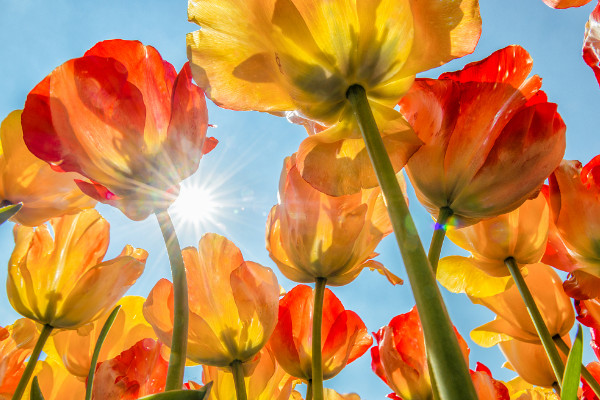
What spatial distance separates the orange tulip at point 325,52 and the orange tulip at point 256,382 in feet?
1.29

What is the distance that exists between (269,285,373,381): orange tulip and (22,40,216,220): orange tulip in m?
0.35

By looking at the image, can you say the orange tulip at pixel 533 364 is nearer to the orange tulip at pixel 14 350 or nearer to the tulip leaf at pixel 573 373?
the tulip leaf at pixel 573 373

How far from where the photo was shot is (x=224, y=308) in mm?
655

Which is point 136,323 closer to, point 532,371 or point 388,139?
point 388,139

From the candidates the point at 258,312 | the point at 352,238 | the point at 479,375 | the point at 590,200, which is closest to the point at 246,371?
the point at 258,312

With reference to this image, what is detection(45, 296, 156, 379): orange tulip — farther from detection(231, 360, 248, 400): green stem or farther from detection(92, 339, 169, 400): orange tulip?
detection(231, 360, 248, 400): green stem

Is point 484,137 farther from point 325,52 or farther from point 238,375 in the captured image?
point 238,375

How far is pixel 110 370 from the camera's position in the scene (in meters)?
0.66

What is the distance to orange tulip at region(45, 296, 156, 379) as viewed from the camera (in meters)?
0.89

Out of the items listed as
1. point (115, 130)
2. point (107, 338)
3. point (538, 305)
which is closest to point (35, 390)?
point (115, 130)

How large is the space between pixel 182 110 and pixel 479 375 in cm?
54

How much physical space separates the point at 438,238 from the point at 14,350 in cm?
75

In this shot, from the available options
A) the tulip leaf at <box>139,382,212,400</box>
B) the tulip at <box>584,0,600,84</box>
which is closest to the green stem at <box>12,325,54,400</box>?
the tulip leaf at <box>139,382,212,400</box>

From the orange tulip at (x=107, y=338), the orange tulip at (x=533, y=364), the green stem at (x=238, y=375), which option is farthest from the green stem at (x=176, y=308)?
the orange tulip at (x=533, y=364)
